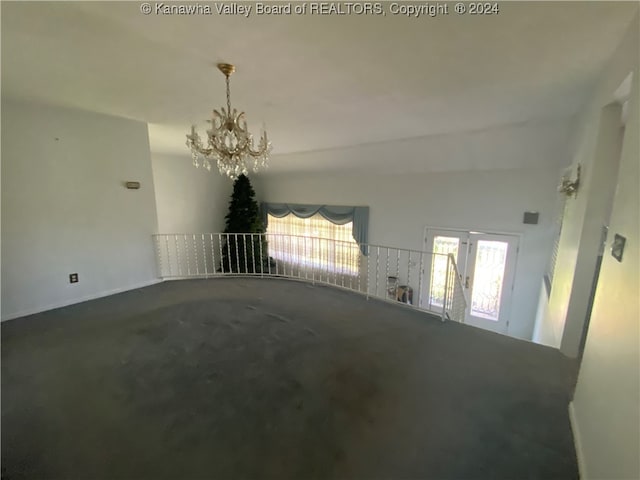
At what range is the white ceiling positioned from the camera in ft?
4.90

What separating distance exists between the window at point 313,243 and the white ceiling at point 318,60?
3.99m

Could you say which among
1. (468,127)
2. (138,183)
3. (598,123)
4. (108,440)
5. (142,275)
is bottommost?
(108,440)

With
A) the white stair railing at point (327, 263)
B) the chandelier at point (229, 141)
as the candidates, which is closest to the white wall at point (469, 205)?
the white stair railing at point (327, 263)

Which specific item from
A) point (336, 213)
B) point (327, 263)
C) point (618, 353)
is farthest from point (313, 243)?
point (618, 353)

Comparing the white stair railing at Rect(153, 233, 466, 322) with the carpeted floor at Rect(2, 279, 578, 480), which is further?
the white stair railing at Rect(153, 233, 466, 322)

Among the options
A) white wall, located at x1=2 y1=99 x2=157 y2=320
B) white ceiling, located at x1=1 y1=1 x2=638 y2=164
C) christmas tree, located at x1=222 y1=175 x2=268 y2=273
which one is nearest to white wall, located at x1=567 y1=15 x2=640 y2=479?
white ceiling, located at x1=1 y1=1 x2=638 y2=164

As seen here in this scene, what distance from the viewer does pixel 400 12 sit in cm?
142

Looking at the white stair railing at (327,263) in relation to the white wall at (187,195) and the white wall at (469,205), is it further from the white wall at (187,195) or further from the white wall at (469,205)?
the white wall at (469,205)

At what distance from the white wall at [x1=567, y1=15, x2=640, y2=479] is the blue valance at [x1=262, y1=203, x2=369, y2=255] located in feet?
13.9

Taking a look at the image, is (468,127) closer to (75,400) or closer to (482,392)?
(482,392)

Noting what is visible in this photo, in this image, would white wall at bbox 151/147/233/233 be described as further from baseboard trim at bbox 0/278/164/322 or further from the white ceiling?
the white ceiling

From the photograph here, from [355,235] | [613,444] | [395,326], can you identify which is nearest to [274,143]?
[355,235]

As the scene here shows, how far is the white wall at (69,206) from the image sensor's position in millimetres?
2932

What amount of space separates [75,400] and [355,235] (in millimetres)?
5374
